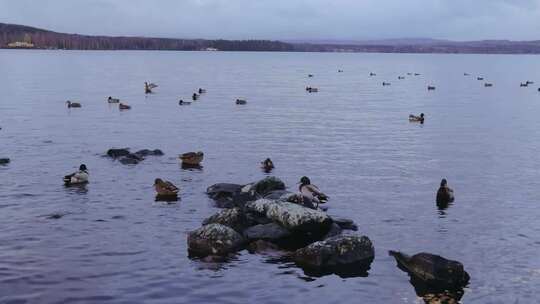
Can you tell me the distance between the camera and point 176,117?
218ft

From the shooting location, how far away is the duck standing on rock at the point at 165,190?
31.5 meters

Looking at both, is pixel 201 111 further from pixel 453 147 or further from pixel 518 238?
pixel 518 238

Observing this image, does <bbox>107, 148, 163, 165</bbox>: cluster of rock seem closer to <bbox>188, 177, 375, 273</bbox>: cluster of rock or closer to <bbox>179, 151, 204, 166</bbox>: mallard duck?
<bbox>179, 151, 204, 166</bbox>: mallard duck

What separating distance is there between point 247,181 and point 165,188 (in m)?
5.84

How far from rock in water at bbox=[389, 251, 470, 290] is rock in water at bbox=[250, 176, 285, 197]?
10.3 m

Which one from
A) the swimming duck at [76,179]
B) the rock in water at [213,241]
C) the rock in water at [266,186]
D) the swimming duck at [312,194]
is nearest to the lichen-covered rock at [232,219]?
the rock in water at [213,241]

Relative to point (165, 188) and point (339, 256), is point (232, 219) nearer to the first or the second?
point (339, 256)

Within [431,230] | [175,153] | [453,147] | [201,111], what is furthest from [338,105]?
[431,230]

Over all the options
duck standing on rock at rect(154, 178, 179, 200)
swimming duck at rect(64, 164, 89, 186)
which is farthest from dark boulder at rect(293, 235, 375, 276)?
swimming duck at rect(64, 164, 89, 186)

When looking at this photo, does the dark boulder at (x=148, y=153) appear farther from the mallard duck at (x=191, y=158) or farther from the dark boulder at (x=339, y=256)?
the dark boulder at (x=339, y=256)

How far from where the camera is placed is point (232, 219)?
25.8 metres

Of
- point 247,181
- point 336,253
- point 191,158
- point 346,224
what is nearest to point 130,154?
point 191,158

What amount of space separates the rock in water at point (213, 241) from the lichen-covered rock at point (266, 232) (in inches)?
32.7

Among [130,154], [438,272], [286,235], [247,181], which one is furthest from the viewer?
[130,154]
